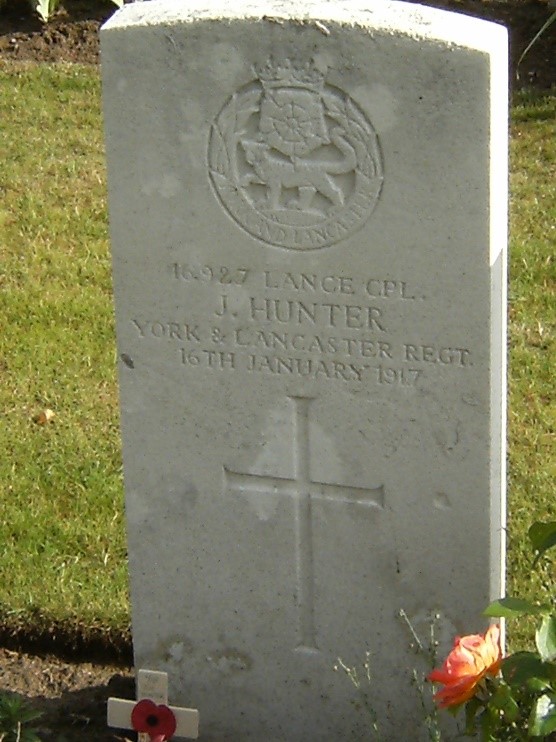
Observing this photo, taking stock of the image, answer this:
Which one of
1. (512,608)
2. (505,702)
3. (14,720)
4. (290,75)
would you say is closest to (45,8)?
(14,720)

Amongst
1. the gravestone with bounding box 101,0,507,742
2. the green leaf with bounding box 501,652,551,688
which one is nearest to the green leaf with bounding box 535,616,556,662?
the green leaf with bounding box 501,652,551,688

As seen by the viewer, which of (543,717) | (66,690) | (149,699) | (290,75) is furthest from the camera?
(66,690)

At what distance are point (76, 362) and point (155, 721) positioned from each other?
2506mm

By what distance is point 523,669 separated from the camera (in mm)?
3309

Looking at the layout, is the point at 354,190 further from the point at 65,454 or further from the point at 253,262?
the point at 65,454

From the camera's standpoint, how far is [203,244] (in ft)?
12.1

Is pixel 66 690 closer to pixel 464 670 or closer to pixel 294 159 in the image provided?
pixel 464 670

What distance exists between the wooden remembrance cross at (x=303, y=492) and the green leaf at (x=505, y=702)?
2.13ft

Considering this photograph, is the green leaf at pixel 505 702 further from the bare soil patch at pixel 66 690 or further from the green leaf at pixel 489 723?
the bare soil patch at pixel 66 690

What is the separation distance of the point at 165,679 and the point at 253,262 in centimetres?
119

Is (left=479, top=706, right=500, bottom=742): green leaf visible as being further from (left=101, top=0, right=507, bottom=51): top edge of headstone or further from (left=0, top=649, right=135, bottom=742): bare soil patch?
(left=101, top=0, right=507, bottom=51): top edge of headstone

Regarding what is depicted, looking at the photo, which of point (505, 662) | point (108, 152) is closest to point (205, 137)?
point (108, 152)

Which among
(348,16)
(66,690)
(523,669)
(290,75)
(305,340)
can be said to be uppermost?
(348,16)

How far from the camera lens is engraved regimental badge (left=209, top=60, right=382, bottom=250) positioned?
346 cm
